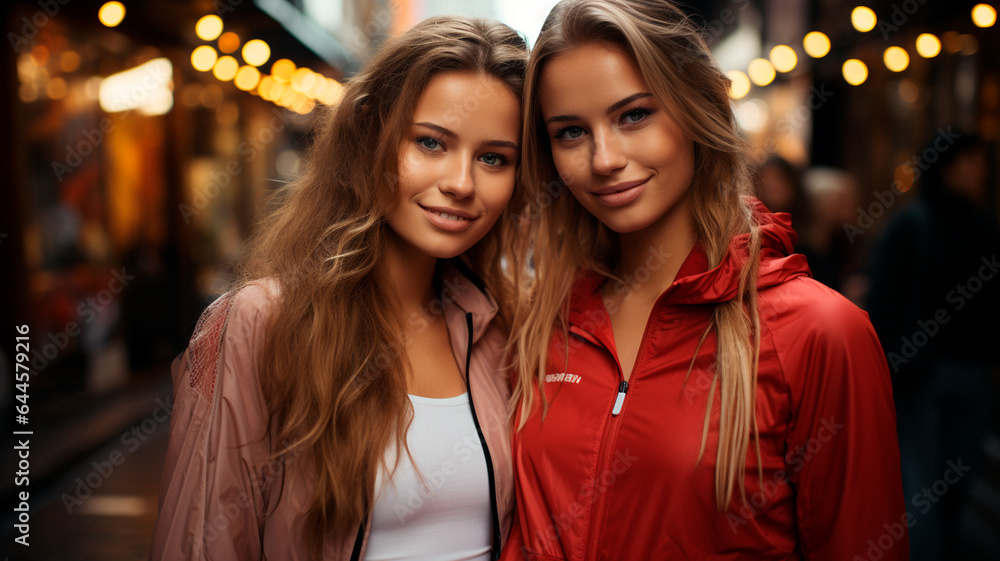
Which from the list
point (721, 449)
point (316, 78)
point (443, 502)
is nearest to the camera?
point (721, 449)

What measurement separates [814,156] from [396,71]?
32.9 feet

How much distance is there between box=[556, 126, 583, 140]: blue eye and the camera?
2176 mm

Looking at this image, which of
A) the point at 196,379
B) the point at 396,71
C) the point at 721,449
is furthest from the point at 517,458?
the point at 396,71

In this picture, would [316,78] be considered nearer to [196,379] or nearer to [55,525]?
[55,525]

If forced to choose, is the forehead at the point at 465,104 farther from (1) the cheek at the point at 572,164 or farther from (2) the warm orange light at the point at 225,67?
(2) the warm orange light at the point at 225,67

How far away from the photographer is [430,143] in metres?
2.22

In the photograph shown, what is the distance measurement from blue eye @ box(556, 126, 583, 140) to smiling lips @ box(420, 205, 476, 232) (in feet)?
1.27

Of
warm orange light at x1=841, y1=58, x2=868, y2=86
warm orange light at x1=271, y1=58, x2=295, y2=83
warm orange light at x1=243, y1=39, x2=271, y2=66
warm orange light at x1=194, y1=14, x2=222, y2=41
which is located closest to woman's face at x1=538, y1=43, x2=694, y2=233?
warm orange light at x1=841, y1=58, x2=868, y2=86

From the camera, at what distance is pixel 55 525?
5.05 metres

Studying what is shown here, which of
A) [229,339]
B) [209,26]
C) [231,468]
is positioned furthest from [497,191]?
[209,26]

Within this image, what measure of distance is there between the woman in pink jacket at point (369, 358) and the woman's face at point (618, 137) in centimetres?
25

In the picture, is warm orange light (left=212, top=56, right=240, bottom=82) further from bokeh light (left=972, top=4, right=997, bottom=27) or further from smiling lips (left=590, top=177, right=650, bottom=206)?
smiling lips (left=590, top=177, right=650, bottom=206)

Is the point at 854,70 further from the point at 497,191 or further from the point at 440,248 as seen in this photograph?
the point at 440,248

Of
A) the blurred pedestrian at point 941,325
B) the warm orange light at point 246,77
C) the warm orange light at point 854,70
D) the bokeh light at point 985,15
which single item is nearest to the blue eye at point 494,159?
the blurred pedestrian at point 941,325
